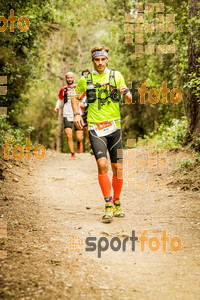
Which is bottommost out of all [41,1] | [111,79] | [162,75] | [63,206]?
[63,206]

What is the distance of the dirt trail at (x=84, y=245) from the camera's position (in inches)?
111

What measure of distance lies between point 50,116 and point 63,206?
70.6ft

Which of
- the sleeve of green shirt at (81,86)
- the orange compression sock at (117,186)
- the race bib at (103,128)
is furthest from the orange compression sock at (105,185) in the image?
the sleeve of green shirt at (81,86)

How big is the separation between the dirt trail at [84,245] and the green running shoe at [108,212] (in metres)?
0.13

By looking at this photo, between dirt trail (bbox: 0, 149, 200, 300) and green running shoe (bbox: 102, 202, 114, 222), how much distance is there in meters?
0.13

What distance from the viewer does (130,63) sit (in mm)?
20688

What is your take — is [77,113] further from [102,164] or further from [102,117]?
[102,164]

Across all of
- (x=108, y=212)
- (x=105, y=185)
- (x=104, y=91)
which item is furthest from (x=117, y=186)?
(x=104, y=91)

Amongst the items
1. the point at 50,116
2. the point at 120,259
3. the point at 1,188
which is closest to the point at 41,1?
the point at 1,188

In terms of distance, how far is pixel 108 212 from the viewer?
16.8 ft

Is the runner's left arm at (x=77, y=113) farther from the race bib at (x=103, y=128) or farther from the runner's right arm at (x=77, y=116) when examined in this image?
the race bib at (x=103, y=128)

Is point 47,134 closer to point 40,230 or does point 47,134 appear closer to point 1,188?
point 1,188

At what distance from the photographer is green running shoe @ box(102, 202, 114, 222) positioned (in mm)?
A: 5041

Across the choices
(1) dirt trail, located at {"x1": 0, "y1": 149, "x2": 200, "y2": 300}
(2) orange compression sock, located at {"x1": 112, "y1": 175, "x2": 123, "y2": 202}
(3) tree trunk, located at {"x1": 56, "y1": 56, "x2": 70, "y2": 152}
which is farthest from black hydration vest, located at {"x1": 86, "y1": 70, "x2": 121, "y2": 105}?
(3) tree trunk, located at {"x1": 56, "y1": 56, "x2": 70, "y2": 152}
